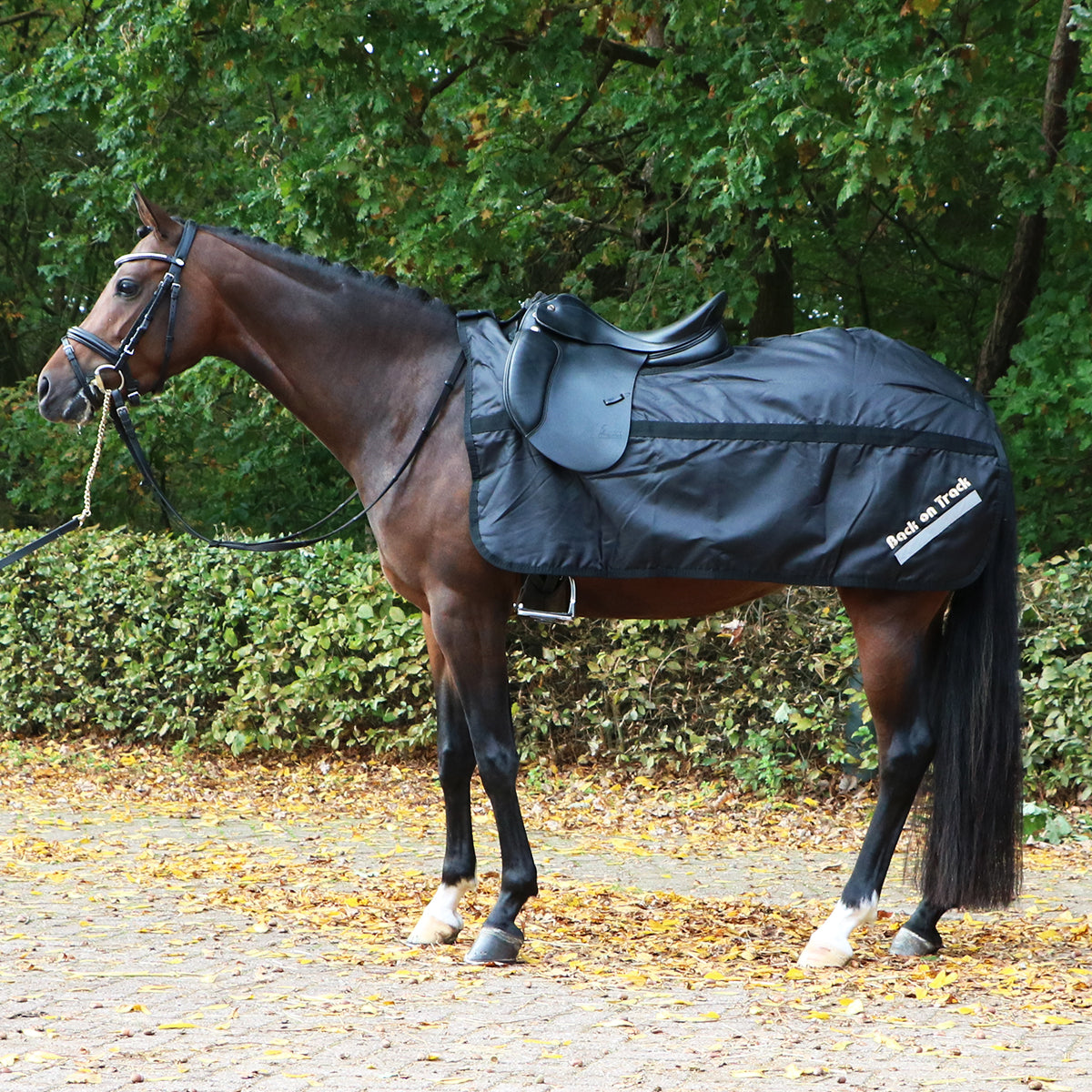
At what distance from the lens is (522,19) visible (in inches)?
345

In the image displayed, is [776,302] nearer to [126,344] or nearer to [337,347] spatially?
[337,347]

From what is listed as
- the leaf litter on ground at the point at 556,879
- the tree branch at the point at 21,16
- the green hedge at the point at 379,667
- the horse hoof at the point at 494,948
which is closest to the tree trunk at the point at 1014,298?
the green hedge at the point at 379,667

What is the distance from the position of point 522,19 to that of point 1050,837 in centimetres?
603

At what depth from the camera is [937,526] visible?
14.1 ft

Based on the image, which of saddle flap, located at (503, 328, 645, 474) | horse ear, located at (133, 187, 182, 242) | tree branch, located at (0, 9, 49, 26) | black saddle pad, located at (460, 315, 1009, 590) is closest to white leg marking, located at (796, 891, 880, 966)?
black saddle pad, located at (460, 315, 1009, 590)

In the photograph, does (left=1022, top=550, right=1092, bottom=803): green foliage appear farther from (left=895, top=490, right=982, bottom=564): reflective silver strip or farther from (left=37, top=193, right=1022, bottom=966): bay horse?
(left=895, top=490, right=982, bottom=564): reflective silver strip

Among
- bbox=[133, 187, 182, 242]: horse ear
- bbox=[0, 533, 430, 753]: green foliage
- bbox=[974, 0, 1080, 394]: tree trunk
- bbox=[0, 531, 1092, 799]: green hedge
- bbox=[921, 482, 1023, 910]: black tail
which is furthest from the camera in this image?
bbox=[974, 0, 1080, 394]: tree trunk

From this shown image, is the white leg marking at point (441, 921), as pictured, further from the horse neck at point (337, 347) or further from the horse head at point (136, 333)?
the horse head at point (136, 333)

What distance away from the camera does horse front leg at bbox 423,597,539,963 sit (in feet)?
14.3

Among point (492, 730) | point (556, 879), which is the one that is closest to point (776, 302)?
point (556, 879)

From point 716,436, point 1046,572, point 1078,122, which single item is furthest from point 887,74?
point 716,436

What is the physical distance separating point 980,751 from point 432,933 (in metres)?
1.99

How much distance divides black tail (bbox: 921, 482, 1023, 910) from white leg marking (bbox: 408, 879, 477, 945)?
5.34 ft

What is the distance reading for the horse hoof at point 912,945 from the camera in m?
4.54
